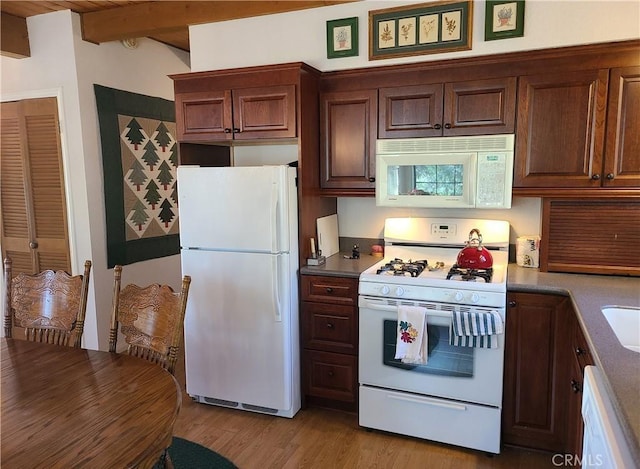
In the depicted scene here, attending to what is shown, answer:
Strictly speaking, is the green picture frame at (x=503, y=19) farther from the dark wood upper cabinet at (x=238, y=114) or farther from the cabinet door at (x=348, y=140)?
the dark wood upper cabinet at (x=238, y=114)

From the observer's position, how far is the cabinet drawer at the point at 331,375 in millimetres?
2832

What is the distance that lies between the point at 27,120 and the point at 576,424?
404 centimetres

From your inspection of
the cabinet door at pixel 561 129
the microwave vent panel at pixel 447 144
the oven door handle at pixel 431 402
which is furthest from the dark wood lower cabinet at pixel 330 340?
the cabinet door at pixel 561 129

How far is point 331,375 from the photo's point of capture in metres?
2.89

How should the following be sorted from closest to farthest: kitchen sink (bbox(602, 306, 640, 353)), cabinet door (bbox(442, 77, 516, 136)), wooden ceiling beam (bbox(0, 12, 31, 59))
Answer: kitchen sink (bbox(602, 306, 640, 353)) → cabinet door (bbox(442, 77, 516, 136)) → wooden ceiling beam (bbox(0, 12, 31, 59))

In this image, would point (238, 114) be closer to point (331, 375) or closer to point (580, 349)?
point (331, 375)

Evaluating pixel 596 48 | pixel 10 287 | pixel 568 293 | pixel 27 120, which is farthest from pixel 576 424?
pixel 27 120

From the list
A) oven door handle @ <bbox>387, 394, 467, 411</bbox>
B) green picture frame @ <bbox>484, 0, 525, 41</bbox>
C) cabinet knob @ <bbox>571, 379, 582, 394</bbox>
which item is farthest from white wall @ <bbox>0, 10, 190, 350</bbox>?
cabinet knob @ <bbox>571, 379, 582, 394</bbox>

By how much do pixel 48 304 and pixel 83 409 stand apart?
985mm

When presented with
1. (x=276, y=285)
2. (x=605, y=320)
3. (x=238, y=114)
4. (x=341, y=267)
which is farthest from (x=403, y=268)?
(x=238, y=114)

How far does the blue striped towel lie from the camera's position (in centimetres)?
236

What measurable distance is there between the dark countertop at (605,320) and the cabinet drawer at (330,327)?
92 cm

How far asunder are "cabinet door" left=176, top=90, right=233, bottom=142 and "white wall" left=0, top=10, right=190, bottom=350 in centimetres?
92

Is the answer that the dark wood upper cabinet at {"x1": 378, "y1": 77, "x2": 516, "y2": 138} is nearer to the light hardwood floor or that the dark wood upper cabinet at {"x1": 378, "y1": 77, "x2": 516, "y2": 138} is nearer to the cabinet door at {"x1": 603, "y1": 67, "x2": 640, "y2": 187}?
the cabinet door at {"x1": 603, "y1": 67, "x2": 640, "y2": 187}
